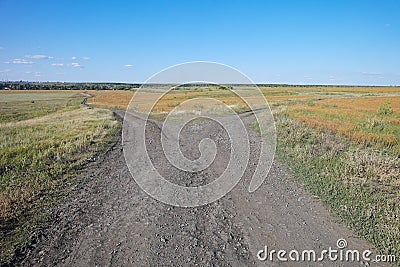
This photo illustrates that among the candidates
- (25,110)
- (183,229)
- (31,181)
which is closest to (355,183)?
(183,229)

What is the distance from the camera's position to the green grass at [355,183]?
5316mm

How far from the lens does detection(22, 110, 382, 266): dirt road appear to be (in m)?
4.48

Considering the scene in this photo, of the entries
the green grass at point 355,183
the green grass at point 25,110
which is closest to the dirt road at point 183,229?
the green grass at point 355,183

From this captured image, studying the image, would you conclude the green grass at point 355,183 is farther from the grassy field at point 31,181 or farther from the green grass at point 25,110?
the green grass at point 25,110

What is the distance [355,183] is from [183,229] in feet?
16.7

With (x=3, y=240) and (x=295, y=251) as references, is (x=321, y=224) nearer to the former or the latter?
(x=295, y=251)

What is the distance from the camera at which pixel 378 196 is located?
6.80 meters

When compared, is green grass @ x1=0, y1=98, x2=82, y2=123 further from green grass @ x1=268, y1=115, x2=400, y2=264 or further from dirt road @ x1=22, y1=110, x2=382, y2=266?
green grass @ x1=268, y1=115, x2=400, y2=264

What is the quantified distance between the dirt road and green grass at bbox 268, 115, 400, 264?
1.25 feet

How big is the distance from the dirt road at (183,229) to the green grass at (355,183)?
0.38m

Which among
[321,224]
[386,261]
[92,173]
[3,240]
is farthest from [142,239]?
[92,173]

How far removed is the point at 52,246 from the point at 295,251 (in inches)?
167

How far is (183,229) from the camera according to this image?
5359mm

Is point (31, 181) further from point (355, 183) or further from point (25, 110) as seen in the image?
point (25, 110)
